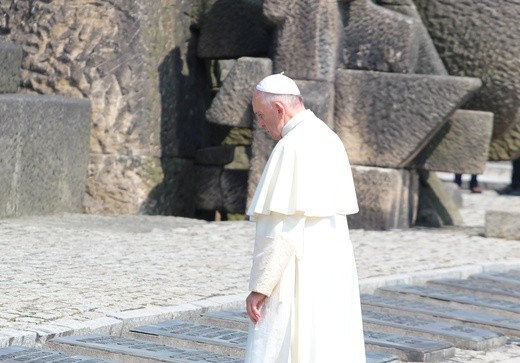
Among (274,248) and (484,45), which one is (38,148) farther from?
(274,248)

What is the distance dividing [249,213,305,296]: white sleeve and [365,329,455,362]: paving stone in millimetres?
1670

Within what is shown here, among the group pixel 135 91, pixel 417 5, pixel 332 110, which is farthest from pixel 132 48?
pixel 417 5

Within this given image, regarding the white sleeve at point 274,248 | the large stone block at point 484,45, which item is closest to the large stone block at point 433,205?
the large stone block at point 484,45

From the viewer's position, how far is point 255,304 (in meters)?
4.87

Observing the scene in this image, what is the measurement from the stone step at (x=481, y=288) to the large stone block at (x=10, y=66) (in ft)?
12.5

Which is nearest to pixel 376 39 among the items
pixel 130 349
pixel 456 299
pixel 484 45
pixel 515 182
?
pixel 484 45

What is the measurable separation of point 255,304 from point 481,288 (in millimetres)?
3986

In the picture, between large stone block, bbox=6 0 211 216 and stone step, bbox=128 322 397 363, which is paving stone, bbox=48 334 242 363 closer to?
stone step, bbox=128 322 397 363

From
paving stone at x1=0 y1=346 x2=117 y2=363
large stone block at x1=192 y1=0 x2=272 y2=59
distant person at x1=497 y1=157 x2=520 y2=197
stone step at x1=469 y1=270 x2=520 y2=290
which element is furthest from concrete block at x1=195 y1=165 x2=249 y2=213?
distant person at x1=497 y1=157 x2=520 y2=197

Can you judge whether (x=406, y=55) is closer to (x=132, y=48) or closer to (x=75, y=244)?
(x=132, y=48)

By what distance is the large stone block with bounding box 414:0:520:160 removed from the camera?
12.2 metres

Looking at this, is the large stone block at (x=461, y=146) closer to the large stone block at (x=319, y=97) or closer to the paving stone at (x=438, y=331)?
the large stone block at (x=319, y=97)

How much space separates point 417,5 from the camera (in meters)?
12.5

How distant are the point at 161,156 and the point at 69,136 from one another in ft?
3.22
